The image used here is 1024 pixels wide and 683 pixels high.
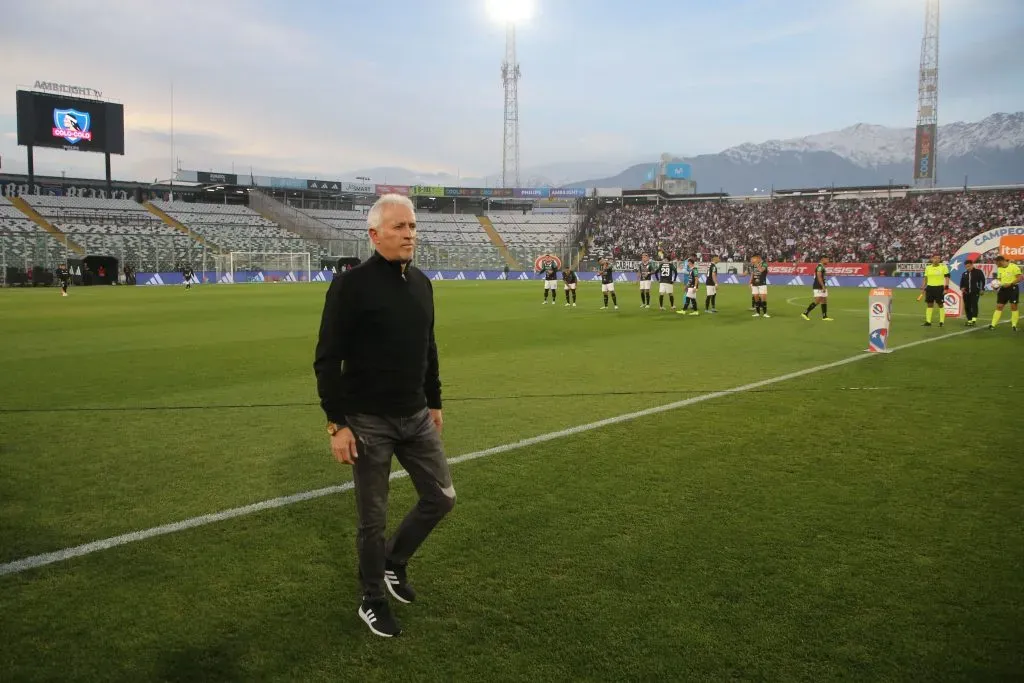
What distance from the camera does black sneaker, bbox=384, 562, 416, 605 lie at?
12.9 ft

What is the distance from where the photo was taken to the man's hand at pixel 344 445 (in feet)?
11.6

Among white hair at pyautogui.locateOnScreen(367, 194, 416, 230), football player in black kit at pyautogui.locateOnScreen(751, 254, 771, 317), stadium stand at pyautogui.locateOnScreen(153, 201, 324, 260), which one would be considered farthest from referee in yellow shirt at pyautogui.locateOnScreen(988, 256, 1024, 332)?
stadium stand at pyautogui.locateOnScreen(153, 201, 324, 260)

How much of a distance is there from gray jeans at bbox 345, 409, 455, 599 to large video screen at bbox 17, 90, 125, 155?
68171 mm

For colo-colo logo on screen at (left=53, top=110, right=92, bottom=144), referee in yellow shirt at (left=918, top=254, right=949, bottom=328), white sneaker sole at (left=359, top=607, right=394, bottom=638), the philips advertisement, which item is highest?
the philips advertisement

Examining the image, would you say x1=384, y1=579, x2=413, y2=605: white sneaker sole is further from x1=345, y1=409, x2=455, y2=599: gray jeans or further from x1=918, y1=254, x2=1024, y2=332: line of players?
x1=918, y1=254, x2=1024, y2=332: line of players

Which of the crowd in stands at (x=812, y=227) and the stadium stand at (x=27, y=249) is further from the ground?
the crowd in stands at (x=812, y=227)

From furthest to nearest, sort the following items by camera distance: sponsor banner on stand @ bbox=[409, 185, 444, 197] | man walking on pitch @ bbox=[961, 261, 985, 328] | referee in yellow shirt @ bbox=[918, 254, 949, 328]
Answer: sponsor banner on stand @ bbox=[409, 185, 444, 197] < man walking on pitch @ bbox=[961, 261, 985, 328] < referee in yellow shirt @ bbox=[918, 254, 949, 328]

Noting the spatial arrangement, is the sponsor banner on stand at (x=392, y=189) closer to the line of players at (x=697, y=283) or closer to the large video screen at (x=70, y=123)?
the large video screen at (x=70, y=123)

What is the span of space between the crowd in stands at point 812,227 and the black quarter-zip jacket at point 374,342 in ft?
175

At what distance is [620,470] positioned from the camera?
249 inches

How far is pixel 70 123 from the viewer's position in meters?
59.4

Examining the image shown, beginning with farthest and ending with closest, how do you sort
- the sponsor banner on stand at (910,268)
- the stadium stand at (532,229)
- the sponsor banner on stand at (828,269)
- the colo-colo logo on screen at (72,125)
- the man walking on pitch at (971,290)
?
A: the stadium stand at (532,229)
the colo-colo logo on screen at (72,125)
the sponsor banner on stand at (828,269)
the sponsor banner on stand at (910,268)
the man walking on pitch at (971,290)

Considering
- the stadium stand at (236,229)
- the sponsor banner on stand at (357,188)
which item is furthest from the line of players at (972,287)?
the sponsor banner on stand at (357,188)

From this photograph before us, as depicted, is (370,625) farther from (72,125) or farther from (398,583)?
(72,125)
